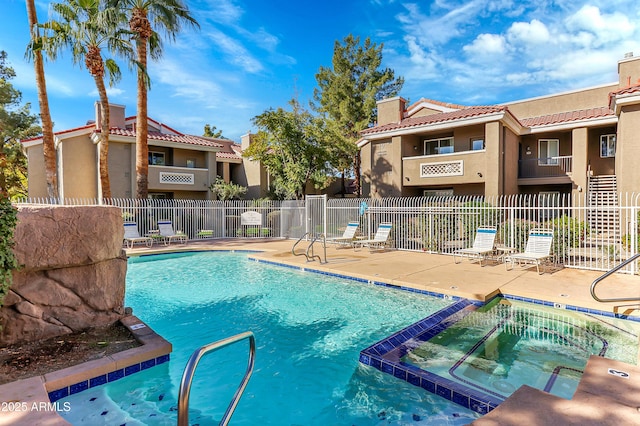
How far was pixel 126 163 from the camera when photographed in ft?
71.6

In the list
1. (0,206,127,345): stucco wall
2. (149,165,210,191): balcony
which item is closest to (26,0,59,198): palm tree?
(149,165,210,191): balcony

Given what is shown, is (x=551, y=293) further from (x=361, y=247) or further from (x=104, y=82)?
(x=104, y=82)

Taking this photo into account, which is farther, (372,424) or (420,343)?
(420,343)

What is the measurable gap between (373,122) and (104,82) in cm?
2140

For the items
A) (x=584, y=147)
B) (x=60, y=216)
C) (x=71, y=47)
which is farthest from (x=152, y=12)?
(x=584, y=147)

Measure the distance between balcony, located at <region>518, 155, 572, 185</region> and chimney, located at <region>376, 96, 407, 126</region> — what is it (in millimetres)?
8090

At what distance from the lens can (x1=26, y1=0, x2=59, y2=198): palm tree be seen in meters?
16.1

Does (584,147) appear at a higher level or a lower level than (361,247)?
higher

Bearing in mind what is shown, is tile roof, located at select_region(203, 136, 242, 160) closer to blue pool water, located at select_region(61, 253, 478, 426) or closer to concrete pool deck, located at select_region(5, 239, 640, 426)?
concrete pool deck, located at select_region(5, 239, 640, 426)

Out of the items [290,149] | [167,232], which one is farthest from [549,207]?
[167,232]

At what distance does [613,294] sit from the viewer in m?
7.19

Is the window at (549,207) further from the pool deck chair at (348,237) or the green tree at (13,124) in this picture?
the green tree at (13,124)

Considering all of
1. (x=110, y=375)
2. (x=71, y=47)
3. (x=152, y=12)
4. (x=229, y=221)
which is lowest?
(x=110, y=375)

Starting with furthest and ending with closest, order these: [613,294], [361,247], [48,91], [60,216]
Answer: [48,91], [361,247], [613,294], [60,216]
